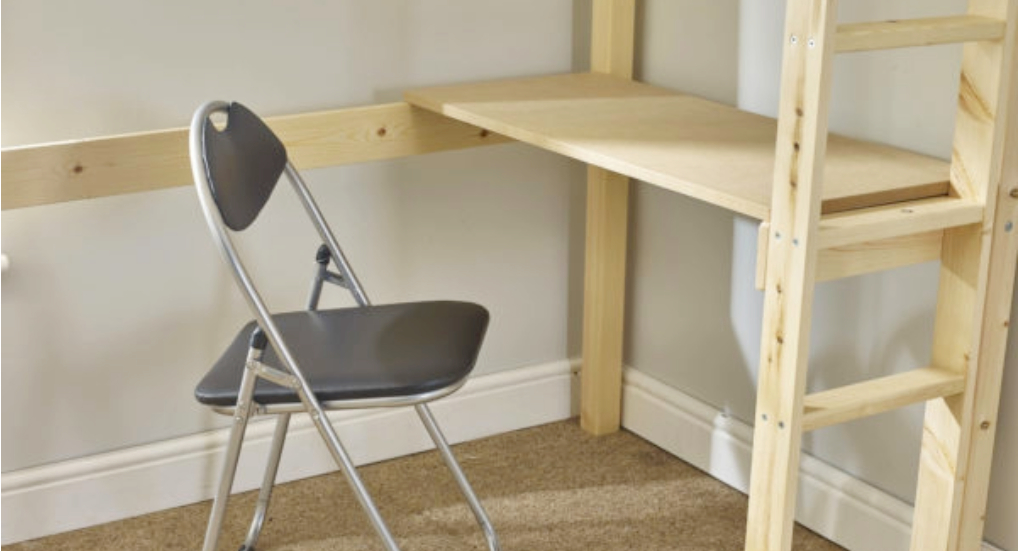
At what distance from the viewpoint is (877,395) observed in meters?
1.98

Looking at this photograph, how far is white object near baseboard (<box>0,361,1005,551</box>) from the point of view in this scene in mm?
2486

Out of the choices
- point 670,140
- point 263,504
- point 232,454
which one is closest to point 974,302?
point 670,140

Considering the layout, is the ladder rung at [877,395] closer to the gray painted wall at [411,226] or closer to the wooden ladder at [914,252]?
the wooden ladder at [914,252]

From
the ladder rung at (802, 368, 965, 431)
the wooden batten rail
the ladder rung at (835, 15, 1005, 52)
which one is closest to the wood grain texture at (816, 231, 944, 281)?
the ladder rung at (802, 368, 965, 431)

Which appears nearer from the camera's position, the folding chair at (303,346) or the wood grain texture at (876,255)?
the wood grain texture at (876,255)

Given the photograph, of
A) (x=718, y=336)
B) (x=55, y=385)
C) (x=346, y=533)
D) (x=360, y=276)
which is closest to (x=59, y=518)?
(x=55, y=385)

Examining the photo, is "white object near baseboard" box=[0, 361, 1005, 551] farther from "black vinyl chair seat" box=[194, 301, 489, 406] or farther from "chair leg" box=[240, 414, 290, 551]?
"black vinyl chair seat" box=[194, 301, 489, 406]

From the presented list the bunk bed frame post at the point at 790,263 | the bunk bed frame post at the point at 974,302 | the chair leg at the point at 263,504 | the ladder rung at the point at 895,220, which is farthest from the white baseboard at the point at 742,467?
the chair leg at the point at 263,504

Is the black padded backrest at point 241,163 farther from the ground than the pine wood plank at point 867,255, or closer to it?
farther from the ground

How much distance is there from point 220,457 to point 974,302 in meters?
1.40

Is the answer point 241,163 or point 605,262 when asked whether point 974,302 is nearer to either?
point 605,262

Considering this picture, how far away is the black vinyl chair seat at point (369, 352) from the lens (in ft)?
6.66

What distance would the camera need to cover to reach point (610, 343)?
2.92 meters

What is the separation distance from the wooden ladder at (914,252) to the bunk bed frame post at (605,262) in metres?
0.85
